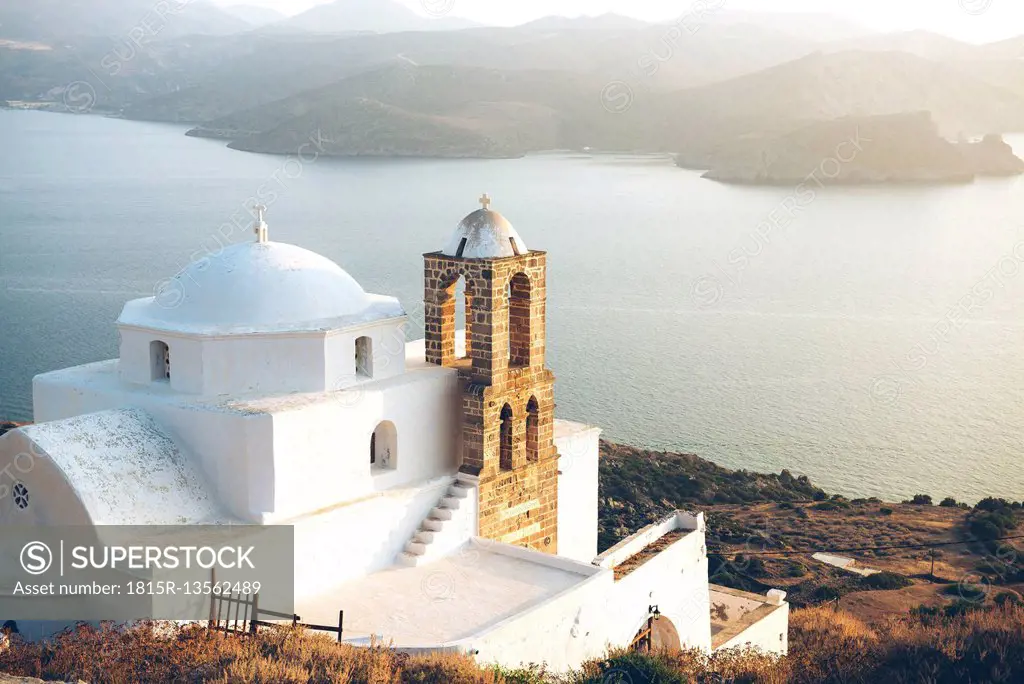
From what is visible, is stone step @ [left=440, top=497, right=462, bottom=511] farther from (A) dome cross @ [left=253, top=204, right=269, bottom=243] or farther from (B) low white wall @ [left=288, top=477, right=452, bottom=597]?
(A) dome cross @ [left=253, top=204, right=269, bottom=243]

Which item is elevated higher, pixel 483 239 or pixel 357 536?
pixel 483 239

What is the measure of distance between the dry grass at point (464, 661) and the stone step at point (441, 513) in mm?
2285

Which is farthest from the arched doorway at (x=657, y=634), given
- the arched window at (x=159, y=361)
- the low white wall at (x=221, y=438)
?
the arched window at (x=159, y=361)

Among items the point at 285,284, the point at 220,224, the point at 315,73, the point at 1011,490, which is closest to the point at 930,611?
the point at 285,284

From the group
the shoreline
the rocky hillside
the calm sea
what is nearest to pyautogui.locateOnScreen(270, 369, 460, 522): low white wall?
the rocky hillside

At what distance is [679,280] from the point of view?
52.6 metres

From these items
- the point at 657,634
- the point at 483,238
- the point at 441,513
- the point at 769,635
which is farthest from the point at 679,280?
the point at 441,513

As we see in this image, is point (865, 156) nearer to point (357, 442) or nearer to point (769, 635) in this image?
point (769, 635)

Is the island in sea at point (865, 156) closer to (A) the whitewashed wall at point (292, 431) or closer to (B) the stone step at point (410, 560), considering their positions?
(A) the whitewashed wall at point (292, 431)

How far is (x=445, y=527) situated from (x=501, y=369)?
189 centimetres

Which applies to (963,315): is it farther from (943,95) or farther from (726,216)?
(943,95)

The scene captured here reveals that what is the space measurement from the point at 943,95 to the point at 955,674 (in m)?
95.4

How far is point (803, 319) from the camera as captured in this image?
47.2m

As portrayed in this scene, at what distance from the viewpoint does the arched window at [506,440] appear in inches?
509
